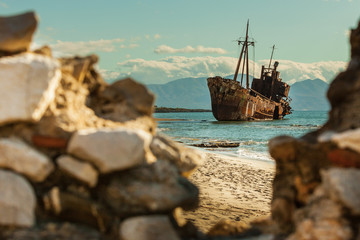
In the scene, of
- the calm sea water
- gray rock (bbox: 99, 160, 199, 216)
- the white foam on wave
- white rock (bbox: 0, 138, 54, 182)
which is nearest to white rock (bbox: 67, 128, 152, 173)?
gray rock (bbox: 99, 160, 199, 216)

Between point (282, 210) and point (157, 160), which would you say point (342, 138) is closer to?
point (282, 210)

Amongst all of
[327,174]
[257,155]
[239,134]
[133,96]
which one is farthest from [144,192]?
[239,134]

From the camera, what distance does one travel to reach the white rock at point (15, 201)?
8.15ft

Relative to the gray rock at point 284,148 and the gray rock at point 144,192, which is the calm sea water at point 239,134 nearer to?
the gray rock at point 284,148

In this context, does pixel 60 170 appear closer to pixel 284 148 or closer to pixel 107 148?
pixel 107 148

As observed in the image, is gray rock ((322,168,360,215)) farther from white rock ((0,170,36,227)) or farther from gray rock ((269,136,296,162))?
white rock ((0,170,36,227))

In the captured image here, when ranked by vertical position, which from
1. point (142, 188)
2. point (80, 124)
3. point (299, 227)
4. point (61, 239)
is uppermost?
point (80, 124)

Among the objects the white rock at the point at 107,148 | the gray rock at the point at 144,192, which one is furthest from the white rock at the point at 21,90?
the gray rock at the point at 144,192

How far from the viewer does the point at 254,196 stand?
26.3ft

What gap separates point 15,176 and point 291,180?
235cm

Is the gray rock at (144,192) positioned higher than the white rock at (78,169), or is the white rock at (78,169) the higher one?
the white rock at (78,169)

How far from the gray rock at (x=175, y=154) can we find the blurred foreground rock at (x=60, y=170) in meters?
0.24

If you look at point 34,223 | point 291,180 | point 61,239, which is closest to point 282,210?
point 291,180

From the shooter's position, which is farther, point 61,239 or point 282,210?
point 282,210
